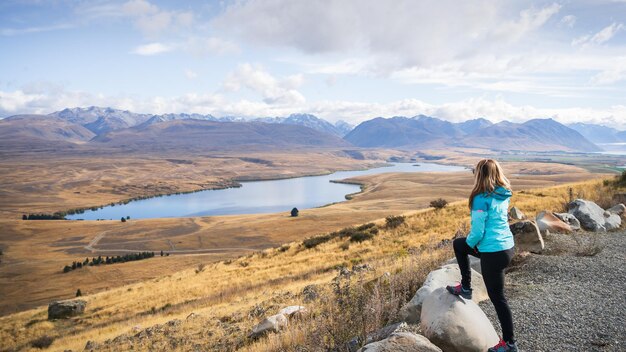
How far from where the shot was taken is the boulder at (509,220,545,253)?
10.3 m

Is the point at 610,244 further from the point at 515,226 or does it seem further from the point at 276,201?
the point at 276,201

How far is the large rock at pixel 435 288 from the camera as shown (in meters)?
6.69

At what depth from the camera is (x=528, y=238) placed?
10.5 metres

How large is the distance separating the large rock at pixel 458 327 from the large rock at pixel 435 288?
3.06 ft

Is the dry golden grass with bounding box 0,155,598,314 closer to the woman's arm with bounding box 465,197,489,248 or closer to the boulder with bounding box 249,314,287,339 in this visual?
the boulder with bounding box 249,314,287,339

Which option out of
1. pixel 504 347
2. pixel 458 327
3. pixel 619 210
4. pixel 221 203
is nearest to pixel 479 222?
pixel 458 327

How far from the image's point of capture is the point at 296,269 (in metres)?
22.9

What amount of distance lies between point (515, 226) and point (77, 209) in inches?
6381

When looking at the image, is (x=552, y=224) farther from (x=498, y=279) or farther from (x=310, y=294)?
(x=498, y=279)

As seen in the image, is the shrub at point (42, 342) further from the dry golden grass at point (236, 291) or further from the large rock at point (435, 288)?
the large rock at point (435, 288)

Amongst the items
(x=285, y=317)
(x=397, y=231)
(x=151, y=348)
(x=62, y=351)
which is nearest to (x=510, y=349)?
(x=285, y=317)

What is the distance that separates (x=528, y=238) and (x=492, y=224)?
626 centimetres

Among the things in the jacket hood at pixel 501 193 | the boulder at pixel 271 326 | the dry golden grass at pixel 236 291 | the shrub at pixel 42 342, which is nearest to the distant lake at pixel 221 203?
the dry golden grass at pixel 236 291

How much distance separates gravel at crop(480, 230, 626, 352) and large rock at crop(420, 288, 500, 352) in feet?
2.55
